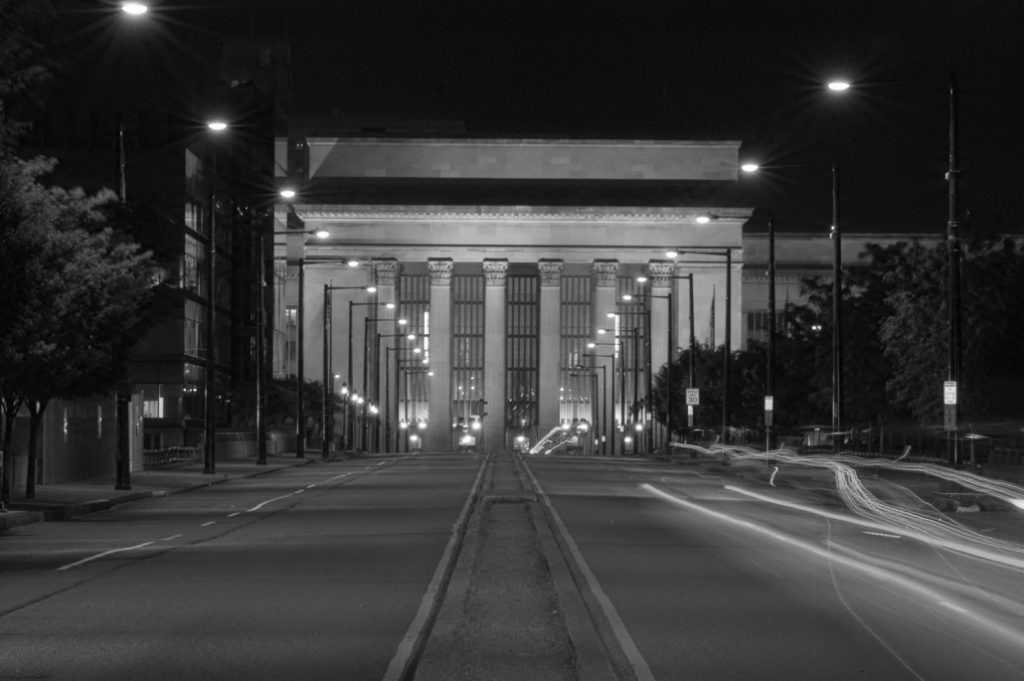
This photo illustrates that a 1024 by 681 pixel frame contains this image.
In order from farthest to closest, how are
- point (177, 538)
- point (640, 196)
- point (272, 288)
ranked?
1. point (640, 196)
2. point (272, 288)
3. point (177, 538)

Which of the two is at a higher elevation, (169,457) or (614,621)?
(169,457)

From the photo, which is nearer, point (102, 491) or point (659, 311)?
point (102, 491)

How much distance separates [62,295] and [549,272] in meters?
105

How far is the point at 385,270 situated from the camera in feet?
443

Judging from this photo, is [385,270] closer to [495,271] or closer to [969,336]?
[495,271]

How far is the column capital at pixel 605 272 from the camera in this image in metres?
135

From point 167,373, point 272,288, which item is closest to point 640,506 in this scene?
point 167,373

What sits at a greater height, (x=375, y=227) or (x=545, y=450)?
(x=375, y=227)

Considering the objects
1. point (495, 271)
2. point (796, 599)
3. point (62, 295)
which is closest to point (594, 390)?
point (495, 271)

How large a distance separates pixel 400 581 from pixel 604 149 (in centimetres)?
12088

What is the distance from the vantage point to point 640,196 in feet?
439

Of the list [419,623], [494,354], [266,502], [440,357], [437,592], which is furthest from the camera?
[494,354]

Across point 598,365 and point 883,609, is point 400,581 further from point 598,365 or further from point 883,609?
point 598,365

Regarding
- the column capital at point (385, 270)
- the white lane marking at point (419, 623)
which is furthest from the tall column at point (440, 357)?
the white lane marking at point (419, 623)
